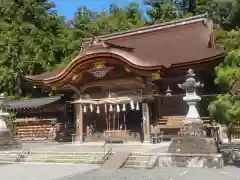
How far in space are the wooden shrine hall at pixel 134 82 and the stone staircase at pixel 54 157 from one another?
4565 millimetres

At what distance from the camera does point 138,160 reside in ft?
33.6

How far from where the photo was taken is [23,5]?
3053cm

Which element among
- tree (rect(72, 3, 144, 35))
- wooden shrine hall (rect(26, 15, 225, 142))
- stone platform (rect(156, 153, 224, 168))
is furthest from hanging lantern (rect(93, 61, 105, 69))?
tree (rect(72, 3, 144, 35))

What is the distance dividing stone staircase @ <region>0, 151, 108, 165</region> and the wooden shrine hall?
457 centimetres

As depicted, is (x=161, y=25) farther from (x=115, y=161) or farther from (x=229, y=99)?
(x=229, y=99)

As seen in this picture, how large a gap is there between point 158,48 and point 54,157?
8506 mm

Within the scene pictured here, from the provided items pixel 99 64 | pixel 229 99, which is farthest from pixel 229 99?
pixel 99 64

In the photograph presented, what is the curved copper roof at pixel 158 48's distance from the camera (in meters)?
14.6

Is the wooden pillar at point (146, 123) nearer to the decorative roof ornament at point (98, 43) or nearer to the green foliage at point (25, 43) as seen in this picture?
the decorative roof ornament at point (98, 43)

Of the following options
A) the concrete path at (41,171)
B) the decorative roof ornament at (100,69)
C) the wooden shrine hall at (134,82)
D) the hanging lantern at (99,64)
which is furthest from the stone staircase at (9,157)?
the hanging lantern at (99,64)

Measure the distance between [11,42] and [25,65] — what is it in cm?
258

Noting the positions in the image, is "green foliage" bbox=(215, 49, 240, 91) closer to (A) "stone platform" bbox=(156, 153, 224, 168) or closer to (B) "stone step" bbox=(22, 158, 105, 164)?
(A) "stone platform" bbox=(156, 153, 224, 168)

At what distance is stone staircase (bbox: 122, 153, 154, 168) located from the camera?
9867 millimetres

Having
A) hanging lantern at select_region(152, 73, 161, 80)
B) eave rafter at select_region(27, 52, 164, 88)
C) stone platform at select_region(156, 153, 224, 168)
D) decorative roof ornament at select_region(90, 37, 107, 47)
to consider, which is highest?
decorative roof ornament at select_region(90, 37, 107, 47)
